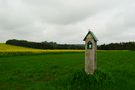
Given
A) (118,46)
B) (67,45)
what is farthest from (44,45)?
(118,46)

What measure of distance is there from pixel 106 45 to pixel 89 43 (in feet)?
221

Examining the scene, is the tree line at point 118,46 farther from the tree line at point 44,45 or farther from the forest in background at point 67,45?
the tree line at point 44,45

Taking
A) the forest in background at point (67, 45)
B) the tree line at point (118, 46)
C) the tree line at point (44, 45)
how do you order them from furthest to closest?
the tree line at point (118, 46) → the forest in background at point (67, 45) → the tree line at point (44, 45)

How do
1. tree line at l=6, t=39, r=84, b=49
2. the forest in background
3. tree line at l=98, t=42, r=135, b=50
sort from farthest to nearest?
tree line at l=98, t=42, r=135, b=50, the forest in background, tree line at l=6, t=39, r=84, b=49

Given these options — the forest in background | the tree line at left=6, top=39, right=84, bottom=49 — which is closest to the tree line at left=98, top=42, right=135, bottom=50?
the forest in background

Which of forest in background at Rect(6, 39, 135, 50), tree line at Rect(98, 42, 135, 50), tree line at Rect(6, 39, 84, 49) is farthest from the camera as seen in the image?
tree line at Rect(98, 42, 135, 50)

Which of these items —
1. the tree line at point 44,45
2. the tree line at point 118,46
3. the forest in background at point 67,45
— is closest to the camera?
the tree line at point 44,45

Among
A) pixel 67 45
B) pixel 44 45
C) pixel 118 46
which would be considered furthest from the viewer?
pixel 118 46

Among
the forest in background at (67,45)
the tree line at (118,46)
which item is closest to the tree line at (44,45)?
the forest in background at (67,45)

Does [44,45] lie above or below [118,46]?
above

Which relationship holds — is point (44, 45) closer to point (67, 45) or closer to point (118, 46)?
point (67, 45)

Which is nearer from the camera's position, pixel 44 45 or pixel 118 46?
pixel 44 45

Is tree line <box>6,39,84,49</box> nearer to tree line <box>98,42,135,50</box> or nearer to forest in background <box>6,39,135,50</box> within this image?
forest in background <box>6,39,135,50</box>

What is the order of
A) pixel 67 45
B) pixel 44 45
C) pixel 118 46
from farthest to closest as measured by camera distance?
pixel 118 46 → pixel 67 45 → pixel 44 45
